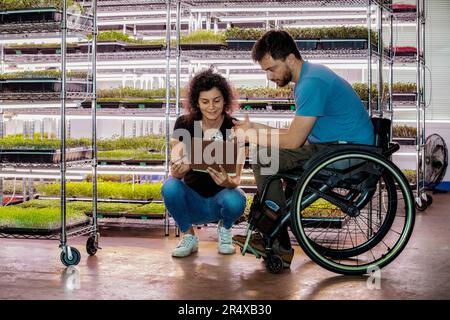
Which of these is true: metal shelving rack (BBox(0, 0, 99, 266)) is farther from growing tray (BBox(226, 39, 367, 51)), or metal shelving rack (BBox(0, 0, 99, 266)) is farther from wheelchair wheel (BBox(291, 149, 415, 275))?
growing tray (BBox(226, 39, 367, 51))

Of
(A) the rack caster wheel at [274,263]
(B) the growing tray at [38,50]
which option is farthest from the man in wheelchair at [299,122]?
(B) the growing tray at [38,50]

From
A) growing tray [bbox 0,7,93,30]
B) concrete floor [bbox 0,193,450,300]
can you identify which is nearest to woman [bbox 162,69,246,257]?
concrete floor [bbox 0,193,450,300]

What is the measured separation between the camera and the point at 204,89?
5438 mm

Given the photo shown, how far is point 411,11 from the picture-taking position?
902 cm

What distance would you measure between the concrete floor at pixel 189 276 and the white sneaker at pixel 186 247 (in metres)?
0.08

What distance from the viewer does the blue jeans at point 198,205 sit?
5.41 m

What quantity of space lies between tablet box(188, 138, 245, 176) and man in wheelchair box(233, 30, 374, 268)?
0.33m

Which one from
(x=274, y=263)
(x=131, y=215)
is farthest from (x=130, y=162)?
(x=274, y=263)

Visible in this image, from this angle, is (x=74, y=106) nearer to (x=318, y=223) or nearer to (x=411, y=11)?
(x=318, y=223)

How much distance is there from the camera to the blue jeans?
5410 mm

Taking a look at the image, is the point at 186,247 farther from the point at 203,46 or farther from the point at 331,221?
the point at 203,46

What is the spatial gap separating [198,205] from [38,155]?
1.28 metres

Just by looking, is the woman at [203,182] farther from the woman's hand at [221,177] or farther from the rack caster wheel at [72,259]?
the rack caster wheel at [72,259]
